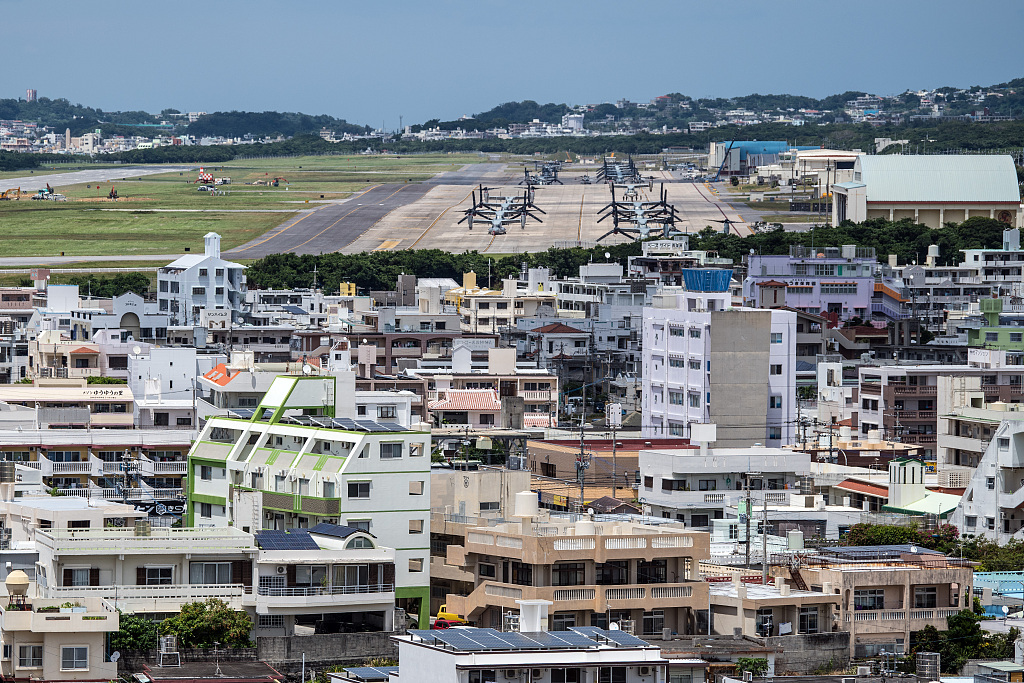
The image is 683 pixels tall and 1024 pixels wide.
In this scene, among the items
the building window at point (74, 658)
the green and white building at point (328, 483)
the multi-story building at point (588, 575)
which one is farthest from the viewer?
the green and white building at point (328, 483)

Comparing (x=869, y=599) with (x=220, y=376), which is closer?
(x=869, y=599)

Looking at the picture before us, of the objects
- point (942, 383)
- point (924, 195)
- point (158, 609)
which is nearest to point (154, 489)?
point (158, 609)

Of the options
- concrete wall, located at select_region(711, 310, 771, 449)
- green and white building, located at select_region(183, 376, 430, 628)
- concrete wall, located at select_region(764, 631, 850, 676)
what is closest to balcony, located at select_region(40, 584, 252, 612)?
green and white building, located at select_region(183, 376, 430, 628)

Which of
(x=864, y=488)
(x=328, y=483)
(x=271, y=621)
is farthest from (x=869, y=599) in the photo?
(x=864, y=488)

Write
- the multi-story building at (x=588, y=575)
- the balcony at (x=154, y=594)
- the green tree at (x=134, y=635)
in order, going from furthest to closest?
the multi-story building at (x=588, y=575) → the balcony at (x=154, y=594) → the green tree at (x=134, y=635)

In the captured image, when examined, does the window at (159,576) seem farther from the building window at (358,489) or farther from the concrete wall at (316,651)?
the building window at (358,489)

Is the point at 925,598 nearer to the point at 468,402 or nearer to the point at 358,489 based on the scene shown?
the point at 358,489

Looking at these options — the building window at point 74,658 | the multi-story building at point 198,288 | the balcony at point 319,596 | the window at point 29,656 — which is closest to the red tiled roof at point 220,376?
the balcony at point 319,596

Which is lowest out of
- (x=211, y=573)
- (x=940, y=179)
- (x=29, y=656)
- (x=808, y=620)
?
(x=808, y=620)
